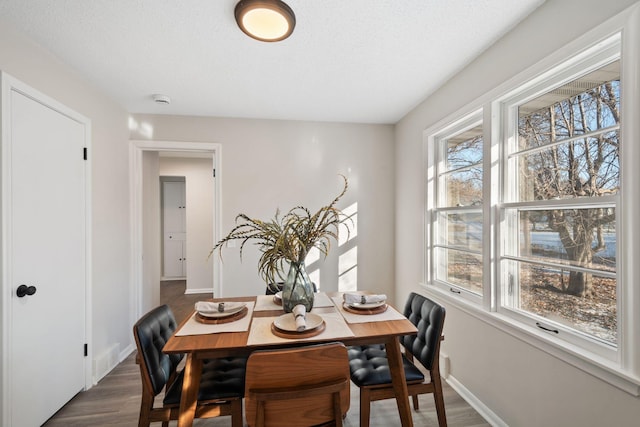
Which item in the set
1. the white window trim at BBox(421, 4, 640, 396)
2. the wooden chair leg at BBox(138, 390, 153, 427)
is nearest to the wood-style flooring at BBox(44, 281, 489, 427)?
the wooden chair leg at BBox(138, 390, 153, 427)

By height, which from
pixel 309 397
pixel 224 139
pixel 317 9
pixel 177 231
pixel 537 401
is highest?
pixel 317 9

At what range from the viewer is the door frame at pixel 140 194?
2930mm

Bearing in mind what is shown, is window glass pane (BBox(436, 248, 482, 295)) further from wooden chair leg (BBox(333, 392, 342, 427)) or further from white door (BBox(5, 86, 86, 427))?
white door (BBox(5, 86, 86, 427))

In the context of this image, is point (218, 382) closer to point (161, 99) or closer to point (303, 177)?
point (303, 177)

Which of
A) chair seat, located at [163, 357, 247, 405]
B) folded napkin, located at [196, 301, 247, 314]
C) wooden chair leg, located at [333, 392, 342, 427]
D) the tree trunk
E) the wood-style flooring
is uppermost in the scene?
the tree trunk

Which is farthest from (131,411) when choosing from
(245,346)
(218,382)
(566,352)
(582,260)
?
(582,260)

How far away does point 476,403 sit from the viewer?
1950mm

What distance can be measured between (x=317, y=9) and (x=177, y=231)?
5.54 meters

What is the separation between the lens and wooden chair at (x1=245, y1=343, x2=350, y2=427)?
107 centimetres

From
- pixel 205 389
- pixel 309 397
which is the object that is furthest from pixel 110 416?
pixel 309 397

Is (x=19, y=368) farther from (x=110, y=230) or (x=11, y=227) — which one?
(x=110, y=230)

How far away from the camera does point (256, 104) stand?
2.76 m

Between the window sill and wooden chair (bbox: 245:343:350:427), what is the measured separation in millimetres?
1101

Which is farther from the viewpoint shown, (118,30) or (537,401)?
(118,30)
